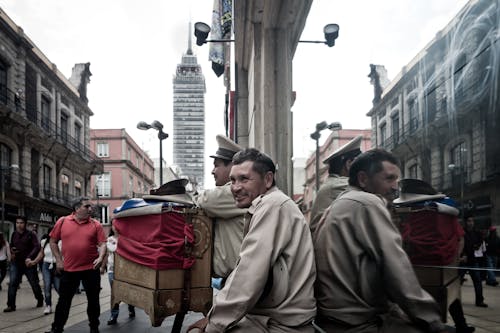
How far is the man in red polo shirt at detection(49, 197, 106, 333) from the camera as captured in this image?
5326 mm

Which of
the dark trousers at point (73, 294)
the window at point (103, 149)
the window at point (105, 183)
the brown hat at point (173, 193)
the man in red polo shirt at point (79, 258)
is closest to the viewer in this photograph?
the brown hat at point (173, 193)

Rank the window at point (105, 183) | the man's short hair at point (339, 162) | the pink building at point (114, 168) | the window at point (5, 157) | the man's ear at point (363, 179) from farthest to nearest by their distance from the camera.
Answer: the window at point (105, 183), the pink building at point (114, 168), the window at point (5, 157), the man's short hair at point (339, 162), the man's ear at point (363, 179)

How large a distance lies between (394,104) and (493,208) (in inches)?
32.5

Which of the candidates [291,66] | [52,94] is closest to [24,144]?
[52,94]

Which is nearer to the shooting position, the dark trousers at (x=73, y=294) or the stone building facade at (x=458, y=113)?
the stone building facade at (x=458, y=113)

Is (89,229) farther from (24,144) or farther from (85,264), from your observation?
(24,144)

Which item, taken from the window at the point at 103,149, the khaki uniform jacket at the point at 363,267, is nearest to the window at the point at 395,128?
the khaki uniform jacket at the point at 363,267

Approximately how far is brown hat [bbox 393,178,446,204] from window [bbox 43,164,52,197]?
15.0 metres

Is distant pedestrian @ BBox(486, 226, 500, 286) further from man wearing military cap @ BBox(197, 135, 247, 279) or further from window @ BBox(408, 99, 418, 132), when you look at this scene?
man wearing military cap @ BBox(197, 135, 247, 279)

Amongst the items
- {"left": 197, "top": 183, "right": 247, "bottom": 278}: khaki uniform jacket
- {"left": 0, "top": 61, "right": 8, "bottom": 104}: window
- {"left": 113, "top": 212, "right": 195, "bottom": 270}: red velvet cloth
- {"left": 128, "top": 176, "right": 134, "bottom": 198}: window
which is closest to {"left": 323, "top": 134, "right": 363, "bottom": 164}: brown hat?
{"left": 197, "top": 183, "right": 247, "bottom": 278}: khaki uniform jacket

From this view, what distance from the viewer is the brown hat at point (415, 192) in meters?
1.66

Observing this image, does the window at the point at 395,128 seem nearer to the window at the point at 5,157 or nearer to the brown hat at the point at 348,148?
the brown hat at the point at 348,148

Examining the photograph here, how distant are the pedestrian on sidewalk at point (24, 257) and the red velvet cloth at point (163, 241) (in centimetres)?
537

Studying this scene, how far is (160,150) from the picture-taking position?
18.3 metres
